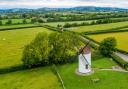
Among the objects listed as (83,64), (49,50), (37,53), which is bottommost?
(83,64)

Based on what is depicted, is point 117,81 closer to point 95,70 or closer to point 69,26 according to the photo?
point 95,70

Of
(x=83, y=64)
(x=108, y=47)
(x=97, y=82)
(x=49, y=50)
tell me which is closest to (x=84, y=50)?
(x=83, y=64)

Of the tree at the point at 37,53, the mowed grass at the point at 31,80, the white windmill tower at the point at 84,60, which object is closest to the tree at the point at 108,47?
the white windmill tower at the point at 84,60

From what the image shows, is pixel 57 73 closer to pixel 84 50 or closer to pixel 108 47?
pixel 84 50

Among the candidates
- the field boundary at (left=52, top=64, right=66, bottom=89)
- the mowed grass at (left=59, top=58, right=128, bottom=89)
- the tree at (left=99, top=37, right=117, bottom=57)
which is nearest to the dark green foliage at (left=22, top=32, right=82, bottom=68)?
the field boundary at (left=52, top=64, right=66, bottom=89)

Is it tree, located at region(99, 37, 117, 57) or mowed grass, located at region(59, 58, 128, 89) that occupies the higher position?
tree, located at region(99, 37, 117, 57)

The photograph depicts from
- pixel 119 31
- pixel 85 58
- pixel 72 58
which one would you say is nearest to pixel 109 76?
pixel 85 58

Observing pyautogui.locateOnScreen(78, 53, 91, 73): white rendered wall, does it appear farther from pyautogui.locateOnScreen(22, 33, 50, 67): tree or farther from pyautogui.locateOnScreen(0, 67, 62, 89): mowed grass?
pyautogui.locateOnScreen(22, 33, 50, 67): tree

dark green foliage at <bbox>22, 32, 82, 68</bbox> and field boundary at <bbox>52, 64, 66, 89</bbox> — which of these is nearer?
field boundary at <bbox>52, 64, 66, 89</bbox>
